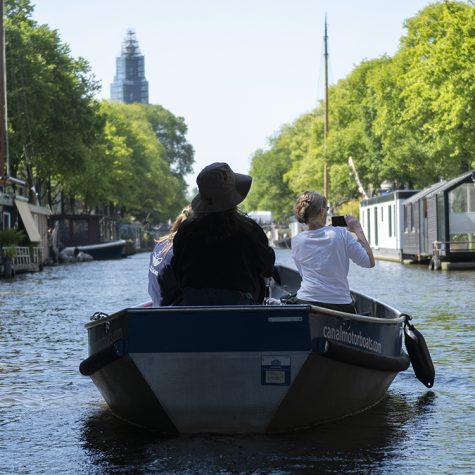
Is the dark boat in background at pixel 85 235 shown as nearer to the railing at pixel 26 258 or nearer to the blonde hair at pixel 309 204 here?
the railing at pixel 26 258

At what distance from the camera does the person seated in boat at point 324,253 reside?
9.93 m

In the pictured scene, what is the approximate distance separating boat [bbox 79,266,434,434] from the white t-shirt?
0.97m

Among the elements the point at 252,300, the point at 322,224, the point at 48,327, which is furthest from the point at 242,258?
the point at 48,327

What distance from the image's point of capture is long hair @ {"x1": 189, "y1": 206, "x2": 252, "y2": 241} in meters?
8.83

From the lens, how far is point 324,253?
10102mm

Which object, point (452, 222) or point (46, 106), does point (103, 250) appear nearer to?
point (46, 106)

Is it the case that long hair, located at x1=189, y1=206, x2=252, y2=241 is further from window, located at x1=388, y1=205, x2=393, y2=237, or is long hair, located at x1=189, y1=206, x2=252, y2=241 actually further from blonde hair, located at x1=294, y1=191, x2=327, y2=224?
window, located at x1=388, y1=205, x2=393, y2=237

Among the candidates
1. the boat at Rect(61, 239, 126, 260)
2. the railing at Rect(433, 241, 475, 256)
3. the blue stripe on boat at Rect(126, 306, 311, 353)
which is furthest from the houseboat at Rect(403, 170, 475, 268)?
the blue stripe on boat at Rect(126, 306, 311, 353)

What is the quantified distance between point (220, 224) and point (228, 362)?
93 cm

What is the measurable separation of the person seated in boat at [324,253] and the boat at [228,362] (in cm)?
97

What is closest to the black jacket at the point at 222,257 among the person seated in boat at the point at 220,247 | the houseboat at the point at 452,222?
the person seated in boat at the point at 220,247

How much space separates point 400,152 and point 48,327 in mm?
44540

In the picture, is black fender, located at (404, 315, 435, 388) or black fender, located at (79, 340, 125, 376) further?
black fender, located at (404, 315, 435, 388)

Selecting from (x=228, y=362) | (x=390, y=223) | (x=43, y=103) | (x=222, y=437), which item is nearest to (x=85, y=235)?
(x=43, y=103)
